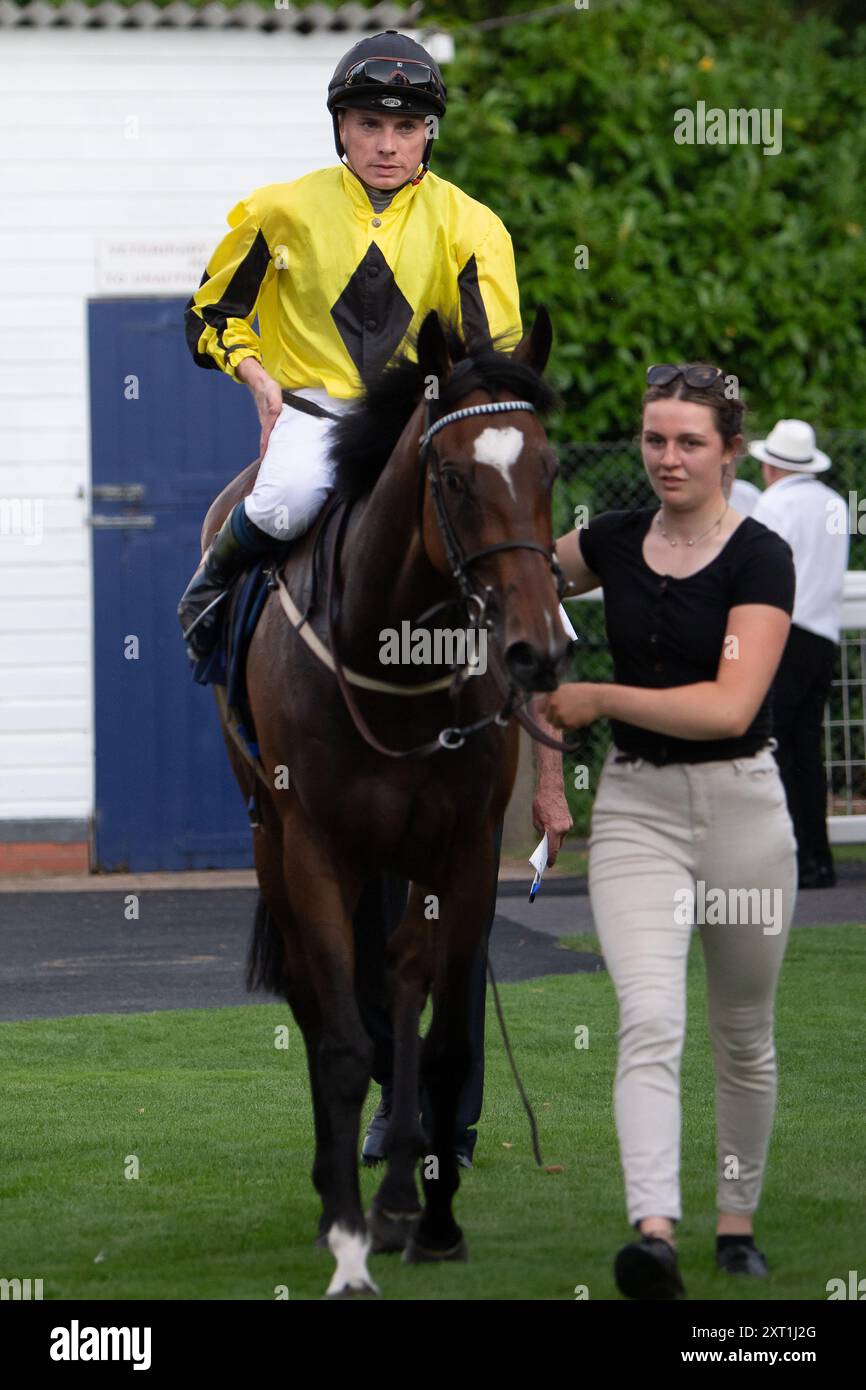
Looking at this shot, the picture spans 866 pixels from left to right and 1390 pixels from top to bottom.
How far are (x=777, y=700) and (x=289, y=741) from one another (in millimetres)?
6344

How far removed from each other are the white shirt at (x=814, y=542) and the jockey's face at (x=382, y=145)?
18.9ft

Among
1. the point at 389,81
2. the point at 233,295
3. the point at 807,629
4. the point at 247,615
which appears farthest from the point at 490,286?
the point at 807,629

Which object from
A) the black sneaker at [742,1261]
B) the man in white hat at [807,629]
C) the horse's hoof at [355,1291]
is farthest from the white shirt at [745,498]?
the horse's hoof at [355,1291]

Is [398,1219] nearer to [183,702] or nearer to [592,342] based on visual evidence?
[183,702]

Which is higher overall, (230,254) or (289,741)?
(230,254)

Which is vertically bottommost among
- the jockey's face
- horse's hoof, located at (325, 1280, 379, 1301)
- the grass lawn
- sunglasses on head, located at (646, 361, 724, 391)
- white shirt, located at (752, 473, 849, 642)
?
the grass lawn

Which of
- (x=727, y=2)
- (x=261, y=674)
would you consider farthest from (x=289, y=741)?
(x=727, y=2)

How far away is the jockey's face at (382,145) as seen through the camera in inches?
214

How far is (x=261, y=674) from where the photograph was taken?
516 centimetres

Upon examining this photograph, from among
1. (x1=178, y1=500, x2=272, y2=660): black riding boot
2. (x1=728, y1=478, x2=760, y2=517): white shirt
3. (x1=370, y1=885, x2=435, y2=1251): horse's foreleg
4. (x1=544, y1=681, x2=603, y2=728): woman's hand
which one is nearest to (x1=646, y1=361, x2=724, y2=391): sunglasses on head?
(x1=544, y1=681, x2=603, y2=728): woman's hand

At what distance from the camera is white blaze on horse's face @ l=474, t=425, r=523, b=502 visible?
4.21 meters

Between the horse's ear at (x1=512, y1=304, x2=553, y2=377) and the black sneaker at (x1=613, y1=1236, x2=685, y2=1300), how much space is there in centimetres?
176

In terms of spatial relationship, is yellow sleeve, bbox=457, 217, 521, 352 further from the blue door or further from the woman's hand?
the blue door

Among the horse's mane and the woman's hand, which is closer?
the woman's hand
